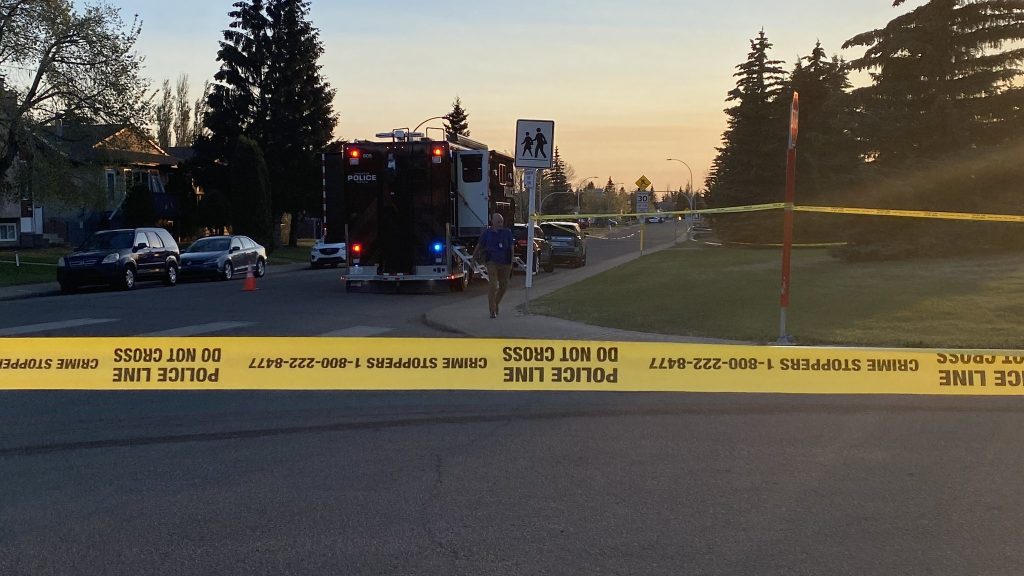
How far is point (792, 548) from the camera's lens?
4602 millimetres

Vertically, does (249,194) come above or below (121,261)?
above

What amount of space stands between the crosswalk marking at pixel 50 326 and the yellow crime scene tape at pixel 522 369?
14.8 ft

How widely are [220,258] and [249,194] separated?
17957mm

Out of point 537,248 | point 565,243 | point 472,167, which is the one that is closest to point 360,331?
point 472,167

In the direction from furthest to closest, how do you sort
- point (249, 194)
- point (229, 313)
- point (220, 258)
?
point (249, 194) → point (220, 258) → point (229, 313)

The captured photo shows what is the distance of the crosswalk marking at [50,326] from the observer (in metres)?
13.6

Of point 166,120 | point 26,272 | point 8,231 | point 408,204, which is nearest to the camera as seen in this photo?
point 408,204

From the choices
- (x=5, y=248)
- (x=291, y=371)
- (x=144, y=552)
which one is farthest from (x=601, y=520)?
(x=5, y=248)

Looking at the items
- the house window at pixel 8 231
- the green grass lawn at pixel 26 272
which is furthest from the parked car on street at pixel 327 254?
the house window at pixel 8 231

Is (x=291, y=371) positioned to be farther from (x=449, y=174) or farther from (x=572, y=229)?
(x=572, y=229)

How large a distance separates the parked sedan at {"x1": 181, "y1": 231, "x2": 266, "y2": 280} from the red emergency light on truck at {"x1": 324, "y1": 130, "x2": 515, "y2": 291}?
8.05 m

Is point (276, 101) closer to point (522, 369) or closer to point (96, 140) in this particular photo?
point (96, 140)

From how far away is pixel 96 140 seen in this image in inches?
1232

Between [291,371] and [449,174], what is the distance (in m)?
12.8
